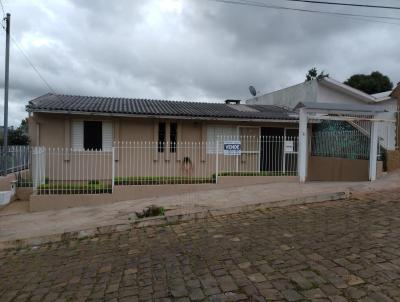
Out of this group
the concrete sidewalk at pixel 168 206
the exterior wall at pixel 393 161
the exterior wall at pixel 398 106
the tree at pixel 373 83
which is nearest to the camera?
the concrete sidewalk at pixel 168 206

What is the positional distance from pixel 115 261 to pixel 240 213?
3468 millimetres

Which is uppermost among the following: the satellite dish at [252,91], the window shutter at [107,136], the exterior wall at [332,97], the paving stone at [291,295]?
the satellite dish at [252,91]

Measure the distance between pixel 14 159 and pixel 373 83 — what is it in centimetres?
3472

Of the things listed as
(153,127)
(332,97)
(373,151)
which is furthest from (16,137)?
(373,151)

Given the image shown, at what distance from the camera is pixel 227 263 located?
494cm

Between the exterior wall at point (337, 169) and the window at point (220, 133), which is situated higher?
the window at point (220, 133)

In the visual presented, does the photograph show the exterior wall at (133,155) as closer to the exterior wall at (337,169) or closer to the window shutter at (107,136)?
the window shutter at (107,136)

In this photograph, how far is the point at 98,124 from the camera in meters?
13.2

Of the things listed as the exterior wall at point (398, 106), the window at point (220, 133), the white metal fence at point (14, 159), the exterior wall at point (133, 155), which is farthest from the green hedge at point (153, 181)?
the exterior wall at point (398, 106)

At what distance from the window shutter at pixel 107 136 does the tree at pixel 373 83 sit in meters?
30.8

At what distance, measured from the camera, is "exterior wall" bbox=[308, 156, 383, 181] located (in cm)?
1225

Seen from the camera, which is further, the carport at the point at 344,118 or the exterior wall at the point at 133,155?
the exterior wall at the point at 133,155

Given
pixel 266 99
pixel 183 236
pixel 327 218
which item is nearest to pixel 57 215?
pixel 183 236

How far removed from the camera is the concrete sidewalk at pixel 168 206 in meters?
7.98
